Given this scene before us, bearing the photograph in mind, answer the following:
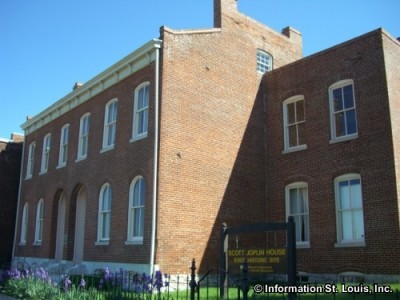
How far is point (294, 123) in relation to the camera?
1975 centimetres

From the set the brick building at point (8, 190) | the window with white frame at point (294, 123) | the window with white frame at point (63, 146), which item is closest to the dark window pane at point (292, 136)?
the window with white frame at point (294, 123)

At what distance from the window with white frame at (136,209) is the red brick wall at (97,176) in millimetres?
229

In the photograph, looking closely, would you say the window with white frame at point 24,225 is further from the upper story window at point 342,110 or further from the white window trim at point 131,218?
the upper story window at point 342,110

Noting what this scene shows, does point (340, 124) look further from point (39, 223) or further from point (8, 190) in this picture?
point (8, 190)

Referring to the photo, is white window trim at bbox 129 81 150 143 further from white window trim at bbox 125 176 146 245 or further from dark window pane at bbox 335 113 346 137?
dark window pane at bbox 335 113 346 137

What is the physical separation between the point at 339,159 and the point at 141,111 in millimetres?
7920

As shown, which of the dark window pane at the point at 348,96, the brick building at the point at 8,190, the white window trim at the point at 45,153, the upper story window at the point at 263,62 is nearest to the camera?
the dark window pane at the point at 348,96

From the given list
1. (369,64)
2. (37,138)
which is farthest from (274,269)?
(37,138)

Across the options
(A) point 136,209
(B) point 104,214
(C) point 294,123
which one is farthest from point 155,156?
(C) point 294,123

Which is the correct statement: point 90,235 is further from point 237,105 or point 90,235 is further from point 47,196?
point 237,105

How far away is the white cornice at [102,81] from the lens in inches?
722

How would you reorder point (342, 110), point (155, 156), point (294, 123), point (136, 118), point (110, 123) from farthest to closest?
1. point (110, 123)
2. point (294, 123)
3. point (136, 118)
4. point (342, 110)
5. point (155, 156)

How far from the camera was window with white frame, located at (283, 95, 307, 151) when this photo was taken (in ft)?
63.8

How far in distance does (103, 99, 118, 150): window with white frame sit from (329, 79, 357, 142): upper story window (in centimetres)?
921
